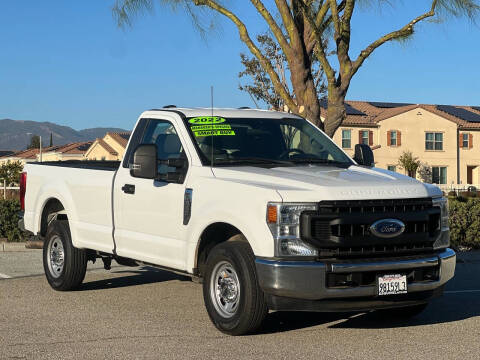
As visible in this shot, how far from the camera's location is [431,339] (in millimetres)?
7562

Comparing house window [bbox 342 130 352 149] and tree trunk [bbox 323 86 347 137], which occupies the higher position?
house window [bbox 342 130 352 149]

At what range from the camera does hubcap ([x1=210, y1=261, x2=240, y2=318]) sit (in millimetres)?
7586

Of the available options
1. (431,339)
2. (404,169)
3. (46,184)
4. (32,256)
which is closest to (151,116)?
(46,184)

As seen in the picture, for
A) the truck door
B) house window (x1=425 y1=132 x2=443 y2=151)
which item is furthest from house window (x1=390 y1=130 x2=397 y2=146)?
the truck door

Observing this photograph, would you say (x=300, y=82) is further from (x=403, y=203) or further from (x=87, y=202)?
(x=403, y=203)

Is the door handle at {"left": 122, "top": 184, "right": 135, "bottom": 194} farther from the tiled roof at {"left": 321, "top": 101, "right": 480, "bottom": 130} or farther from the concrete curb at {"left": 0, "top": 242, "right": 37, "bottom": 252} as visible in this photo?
the tiled roof at {"left": 321, "top": 101, "right": 480, "bottom": 130}

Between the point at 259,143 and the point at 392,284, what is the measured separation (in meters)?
2.30

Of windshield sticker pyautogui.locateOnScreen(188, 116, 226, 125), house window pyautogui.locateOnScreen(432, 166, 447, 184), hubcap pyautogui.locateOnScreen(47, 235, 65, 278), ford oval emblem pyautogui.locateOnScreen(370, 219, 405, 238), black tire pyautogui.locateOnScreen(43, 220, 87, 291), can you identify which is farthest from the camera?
house window pyautogui.locateOnScreen(432, 166, 447, 184)

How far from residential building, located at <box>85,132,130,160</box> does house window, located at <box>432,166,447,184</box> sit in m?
26.8

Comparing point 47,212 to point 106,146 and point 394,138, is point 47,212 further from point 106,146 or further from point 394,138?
point 106,146

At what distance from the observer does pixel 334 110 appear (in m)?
17.4

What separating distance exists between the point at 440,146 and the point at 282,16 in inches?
1869

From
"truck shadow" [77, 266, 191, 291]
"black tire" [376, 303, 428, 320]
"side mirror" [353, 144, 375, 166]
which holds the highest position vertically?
"side mirror" [353, 144, 375, 166]

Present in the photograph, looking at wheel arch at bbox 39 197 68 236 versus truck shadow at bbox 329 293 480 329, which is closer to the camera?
truck shadow at bbox 329 293 480 329
